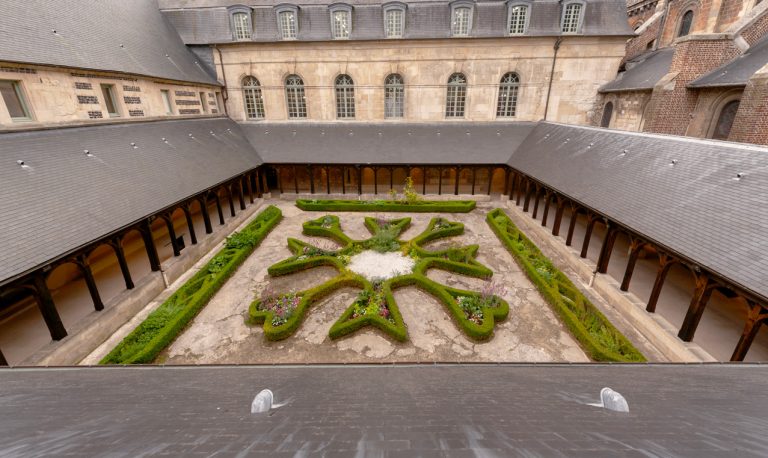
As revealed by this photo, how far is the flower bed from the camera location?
870 cm

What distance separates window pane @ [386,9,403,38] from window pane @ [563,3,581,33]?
9.23 metres

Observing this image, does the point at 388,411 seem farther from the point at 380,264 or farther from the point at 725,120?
the point at 725,120

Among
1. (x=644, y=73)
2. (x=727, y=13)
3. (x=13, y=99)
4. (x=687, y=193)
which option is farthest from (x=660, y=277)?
(x=13, y=99)

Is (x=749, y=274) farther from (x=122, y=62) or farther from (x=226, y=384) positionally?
(x=122, y=62)

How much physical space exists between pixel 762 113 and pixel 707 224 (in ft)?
22.5

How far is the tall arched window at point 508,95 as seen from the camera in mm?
19438

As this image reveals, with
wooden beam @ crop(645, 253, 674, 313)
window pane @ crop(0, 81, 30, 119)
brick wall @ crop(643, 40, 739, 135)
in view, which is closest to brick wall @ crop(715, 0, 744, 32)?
brick wall @ crop(643, 40, 739, 135)

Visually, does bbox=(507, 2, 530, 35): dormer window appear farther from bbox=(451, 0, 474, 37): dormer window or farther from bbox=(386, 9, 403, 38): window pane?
bbox=(386, 9, 403, 38): window pane

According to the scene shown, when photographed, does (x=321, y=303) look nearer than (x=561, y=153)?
Yes

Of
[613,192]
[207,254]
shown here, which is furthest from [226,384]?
[613,192]

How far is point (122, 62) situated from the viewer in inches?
507

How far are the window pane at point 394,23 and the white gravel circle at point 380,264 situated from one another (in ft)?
45.1

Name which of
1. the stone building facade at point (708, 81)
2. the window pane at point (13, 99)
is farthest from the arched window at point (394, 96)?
the window pane at point (13, 99)

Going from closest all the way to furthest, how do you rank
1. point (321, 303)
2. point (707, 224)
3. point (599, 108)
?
point (707, 224), point (321, 303), point (599, 108)
